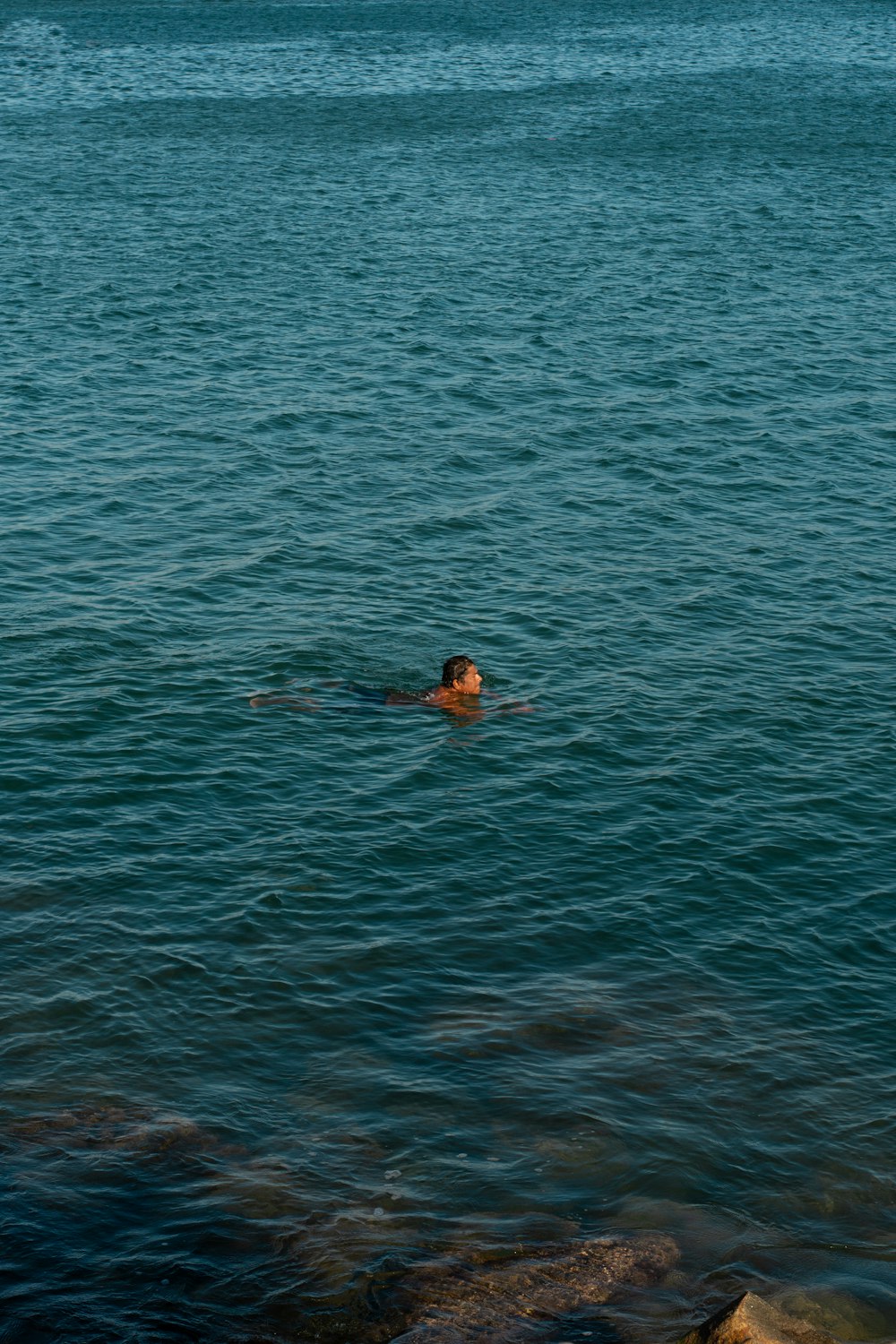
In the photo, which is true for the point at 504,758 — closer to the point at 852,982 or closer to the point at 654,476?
the point at 852,982

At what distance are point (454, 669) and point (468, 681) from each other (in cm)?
36

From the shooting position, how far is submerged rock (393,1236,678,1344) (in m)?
15.6

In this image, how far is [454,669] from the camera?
29859 mm

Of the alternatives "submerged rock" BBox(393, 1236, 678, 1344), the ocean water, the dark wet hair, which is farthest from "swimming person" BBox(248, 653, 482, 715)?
"submerged rock" BBox(393, 1236, 678, 1344)

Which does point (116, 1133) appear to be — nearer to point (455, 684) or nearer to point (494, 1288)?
point (494, 1288)

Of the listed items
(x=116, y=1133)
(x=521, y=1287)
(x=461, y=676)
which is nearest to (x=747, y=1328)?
(x=521, y=1287)

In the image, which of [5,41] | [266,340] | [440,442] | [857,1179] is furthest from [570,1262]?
[5,41]

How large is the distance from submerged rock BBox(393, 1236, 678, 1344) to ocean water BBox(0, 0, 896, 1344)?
1.07 feet

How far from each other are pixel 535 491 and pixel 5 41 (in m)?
91.3

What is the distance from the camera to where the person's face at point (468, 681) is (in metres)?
29.9

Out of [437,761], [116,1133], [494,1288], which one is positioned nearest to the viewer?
[494,1288]

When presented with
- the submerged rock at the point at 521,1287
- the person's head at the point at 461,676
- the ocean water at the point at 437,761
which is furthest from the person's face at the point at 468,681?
the submerged rock at the point at 521,1287

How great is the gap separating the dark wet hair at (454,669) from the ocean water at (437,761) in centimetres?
94

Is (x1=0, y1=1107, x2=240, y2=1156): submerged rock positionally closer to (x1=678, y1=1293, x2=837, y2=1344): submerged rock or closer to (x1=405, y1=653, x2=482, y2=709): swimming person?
(x1=678, y1=1293, x2=837, y2=1344): submerged rock
